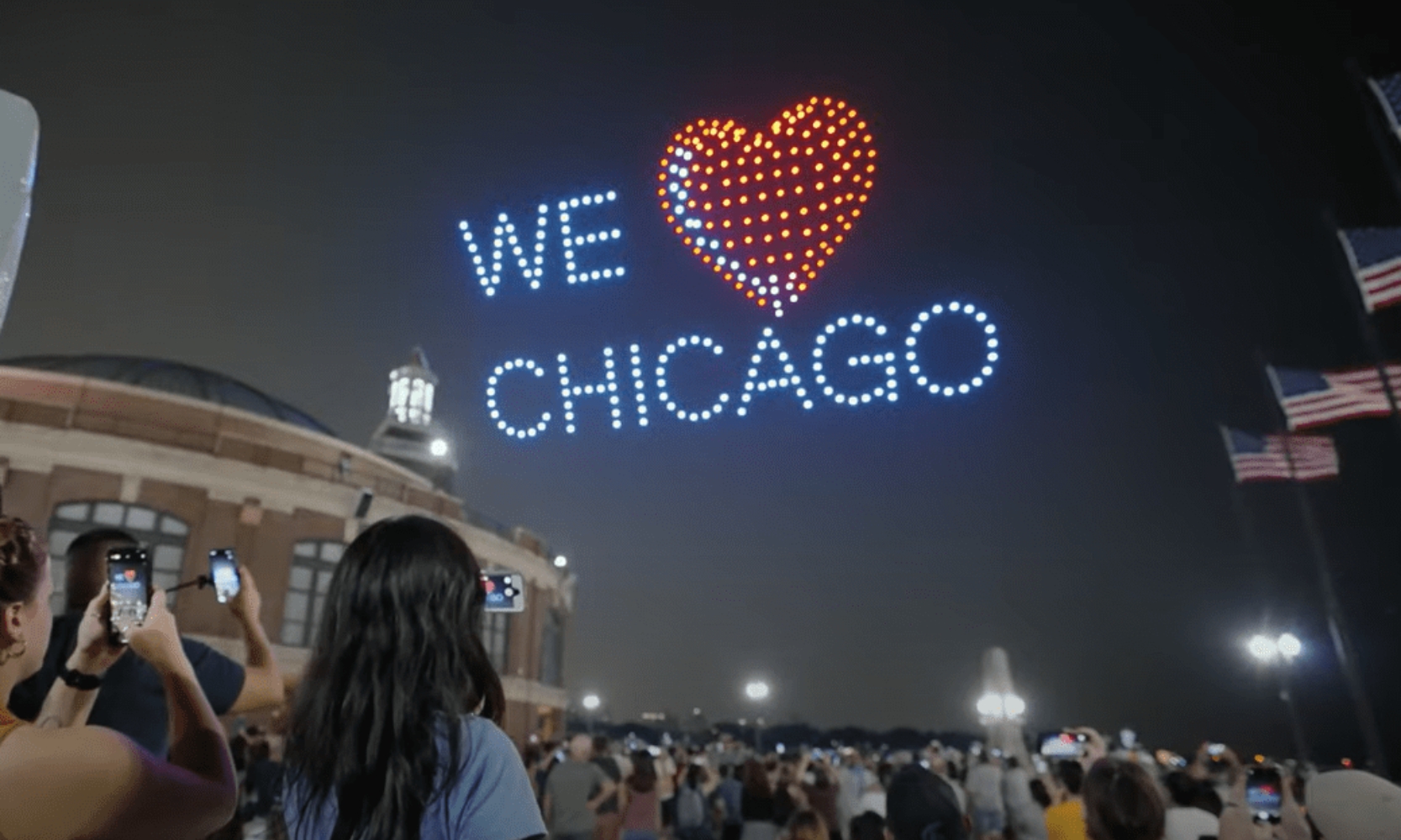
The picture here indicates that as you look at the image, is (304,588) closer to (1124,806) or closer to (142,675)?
(142,675)

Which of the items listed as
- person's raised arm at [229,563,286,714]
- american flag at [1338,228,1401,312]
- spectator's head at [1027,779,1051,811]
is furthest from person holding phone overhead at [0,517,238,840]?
american flag at [1338,228,1401,312]

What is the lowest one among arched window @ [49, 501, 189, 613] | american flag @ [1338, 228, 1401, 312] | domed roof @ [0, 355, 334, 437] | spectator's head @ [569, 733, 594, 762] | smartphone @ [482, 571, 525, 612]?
spectator's head @ [569, 733, 594, 762]

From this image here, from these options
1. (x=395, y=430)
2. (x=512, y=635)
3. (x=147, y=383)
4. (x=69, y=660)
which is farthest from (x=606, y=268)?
(x=395, y=430)

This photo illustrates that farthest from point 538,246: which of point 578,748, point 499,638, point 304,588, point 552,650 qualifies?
point 552,650

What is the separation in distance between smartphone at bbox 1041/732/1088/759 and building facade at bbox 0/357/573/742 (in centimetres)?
1774

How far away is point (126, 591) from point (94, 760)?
113 cm

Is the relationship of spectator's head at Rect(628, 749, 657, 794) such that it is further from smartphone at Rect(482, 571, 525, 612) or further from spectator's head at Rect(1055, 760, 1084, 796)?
smartphone at Rect(482, 571, 525, 612)

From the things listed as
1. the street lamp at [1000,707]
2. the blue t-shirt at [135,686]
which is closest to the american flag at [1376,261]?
the blue t-shirt at [135,686]

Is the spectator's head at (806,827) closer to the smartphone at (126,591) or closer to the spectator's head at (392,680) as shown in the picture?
the spectator's head at (392,680)

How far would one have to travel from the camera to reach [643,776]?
377 inches

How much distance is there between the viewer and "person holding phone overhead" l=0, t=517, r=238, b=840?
1411 millimetres

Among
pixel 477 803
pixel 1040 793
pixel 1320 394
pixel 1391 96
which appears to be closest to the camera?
pixel 477 803

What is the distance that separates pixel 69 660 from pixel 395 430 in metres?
47.0

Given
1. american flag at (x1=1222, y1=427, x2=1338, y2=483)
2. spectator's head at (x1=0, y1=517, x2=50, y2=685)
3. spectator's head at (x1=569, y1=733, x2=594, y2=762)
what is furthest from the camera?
american flag at (x1=1222, y1=427, x2=1338, y2=483)
